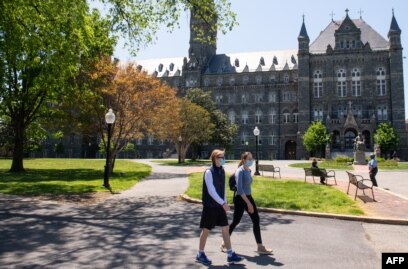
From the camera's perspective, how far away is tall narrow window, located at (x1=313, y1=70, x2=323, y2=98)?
6612cm

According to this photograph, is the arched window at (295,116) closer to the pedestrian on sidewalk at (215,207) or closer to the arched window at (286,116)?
the arched window at (286,116)

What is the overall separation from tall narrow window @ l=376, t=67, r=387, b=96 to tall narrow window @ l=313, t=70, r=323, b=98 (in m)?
8.78

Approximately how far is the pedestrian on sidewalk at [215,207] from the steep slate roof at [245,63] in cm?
6920

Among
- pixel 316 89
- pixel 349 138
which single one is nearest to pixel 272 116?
pixel 316 89

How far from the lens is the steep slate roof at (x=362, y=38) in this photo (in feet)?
213

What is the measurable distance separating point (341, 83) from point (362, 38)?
28.7ft

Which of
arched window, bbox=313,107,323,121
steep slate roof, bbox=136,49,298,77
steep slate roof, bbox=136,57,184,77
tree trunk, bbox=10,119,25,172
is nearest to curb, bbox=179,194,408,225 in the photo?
tree trunk, bbox=10,119,25,172

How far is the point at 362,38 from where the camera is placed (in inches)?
2616

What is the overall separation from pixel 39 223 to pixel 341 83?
2434 inches

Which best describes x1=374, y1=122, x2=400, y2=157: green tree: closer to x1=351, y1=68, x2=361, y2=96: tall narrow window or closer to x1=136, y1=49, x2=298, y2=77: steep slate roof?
x1=351, y1=68, x2=361, y2=96: tall narrow window

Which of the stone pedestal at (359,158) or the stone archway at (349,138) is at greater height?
the stone archway at (349,138)

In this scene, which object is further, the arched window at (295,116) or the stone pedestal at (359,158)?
the arched window at (295,116)

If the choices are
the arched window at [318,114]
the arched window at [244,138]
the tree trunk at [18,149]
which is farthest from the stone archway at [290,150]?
the tree trunk at [18,149]

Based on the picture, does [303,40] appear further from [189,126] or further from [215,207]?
[215,207]
